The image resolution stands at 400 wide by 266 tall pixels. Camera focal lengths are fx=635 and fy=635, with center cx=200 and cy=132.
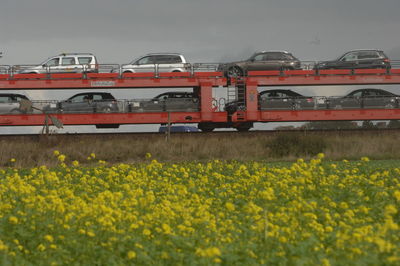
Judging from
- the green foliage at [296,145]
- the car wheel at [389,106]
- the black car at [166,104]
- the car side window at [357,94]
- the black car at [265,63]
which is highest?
the black car at [265,63]

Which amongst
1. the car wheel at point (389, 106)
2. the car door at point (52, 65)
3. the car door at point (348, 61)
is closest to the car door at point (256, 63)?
the car door at point (348, 61)

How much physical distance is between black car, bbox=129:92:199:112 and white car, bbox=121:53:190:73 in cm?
169

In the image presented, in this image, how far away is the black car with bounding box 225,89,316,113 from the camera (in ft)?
108

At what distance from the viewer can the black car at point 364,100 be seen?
33.3 meters

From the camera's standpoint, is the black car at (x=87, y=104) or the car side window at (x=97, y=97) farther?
the car side window at (x=97, y=97)

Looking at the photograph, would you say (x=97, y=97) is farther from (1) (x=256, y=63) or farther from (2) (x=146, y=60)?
(1) (x=256, y=63)

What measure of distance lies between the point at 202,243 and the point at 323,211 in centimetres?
304

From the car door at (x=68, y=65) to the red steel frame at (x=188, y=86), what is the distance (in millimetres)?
798

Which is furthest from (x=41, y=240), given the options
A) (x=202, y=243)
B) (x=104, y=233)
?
(x=202, y=243)

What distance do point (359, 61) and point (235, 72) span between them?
22.4 feet

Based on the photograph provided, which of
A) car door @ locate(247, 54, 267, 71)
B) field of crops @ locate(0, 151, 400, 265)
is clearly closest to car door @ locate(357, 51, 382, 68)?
car door @ locate(247, 54, 267, 71)

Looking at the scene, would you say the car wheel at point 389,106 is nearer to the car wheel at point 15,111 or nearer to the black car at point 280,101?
the black car at point 280,101

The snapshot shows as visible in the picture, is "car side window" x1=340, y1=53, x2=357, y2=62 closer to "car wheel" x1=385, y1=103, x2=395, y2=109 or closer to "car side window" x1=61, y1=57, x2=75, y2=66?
"car wheel" x1=385, y1=103, x2=395, y2=109

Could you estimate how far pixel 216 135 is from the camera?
27000mm
